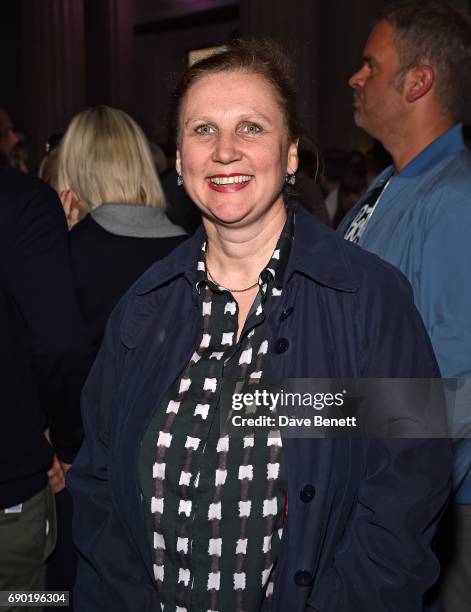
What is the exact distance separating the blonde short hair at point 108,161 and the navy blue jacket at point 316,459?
3.16 ft

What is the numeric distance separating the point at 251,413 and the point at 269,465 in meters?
0.11

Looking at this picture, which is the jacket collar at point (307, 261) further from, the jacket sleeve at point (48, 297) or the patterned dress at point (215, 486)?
the jacket sleeve at point (48, 297)

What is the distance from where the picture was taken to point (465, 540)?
2182 mm

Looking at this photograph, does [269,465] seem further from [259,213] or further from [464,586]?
[464,586]

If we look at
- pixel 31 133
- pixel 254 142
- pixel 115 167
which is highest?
pixel 254 142

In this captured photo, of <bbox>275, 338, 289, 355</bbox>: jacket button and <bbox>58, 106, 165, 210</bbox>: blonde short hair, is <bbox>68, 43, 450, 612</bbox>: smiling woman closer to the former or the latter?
<bbox>275, 338, 289, 355</bbox>: jacket button

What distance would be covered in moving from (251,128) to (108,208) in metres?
0.98

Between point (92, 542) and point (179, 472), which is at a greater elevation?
point (179, 472)

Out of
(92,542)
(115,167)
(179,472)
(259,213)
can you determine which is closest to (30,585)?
(92,542)

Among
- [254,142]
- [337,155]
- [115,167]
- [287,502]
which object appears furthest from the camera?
[337,155]

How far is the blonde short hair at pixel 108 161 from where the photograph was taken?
2674 mm

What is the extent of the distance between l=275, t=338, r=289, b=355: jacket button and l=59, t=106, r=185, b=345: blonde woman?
1.00 m

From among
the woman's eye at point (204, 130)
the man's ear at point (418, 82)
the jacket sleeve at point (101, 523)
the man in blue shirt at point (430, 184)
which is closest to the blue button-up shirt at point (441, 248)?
the man in blue shirt at point (430, 184)

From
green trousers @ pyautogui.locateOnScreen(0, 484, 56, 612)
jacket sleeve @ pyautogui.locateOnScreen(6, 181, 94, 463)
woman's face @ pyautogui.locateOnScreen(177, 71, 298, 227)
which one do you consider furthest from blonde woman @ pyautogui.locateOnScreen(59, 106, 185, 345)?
woman's face @ pyautogui.locateOnScreen(177, 71, 298, 227)
